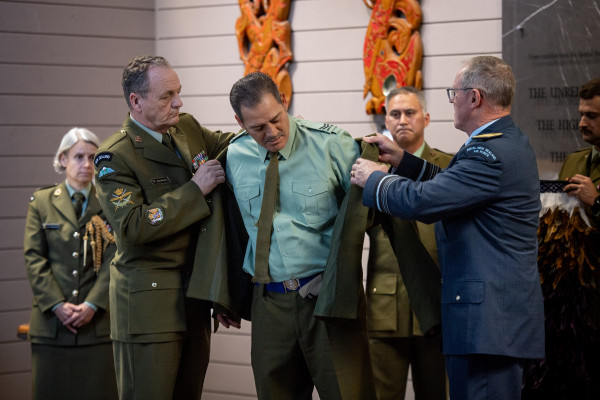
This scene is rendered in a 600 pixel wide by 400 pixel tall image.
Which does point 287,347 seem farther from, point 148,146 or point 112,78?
point 112,78

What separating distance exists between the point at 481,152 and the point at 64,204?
2.38 meters

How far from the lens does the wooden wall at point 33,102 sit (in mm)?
4848

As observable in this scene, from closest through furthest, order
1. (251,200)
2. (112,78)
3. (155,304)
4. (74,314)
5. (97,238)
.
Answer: (251,200) → (155,304) → (74,314) → (97,238) → (112,78)

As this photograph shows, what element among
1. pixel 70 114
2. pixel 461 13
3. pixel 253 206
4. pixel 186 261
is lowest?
pixel 186 261

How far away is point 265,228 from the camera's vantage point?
2639 millimetres

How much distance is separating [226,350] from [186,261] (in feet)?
7.28

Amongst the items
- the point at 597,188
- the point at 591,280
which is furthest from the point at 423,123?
the point at 591,280

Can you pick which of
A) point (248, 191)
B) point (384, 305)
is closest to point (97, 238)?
point (248, 191)

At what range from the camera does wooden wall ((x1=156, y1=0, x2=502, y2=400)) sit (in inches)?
173

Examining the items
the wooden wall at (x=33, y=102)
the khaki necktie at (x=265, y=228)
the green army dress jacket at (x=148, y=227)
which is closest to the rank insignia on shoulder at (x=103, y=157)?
the green army dress jacket at (x=148, y=227)

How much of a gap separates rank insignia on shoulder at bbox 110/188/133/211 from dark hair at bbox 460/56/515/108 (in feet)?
4.31

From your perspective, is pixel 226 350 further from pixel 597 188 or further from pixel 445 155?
pixel 597 188

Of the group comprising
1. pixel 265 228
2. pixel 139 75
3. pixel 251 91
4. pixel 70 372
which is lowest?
pixel 70 372

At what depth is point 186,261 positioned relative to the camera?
2.93m
